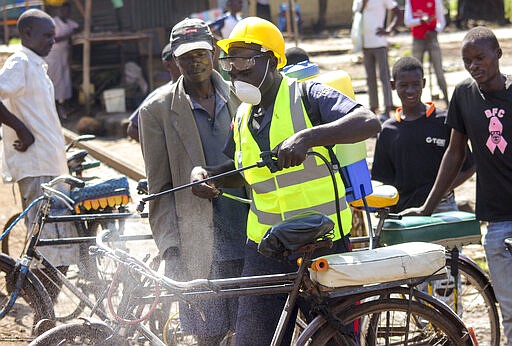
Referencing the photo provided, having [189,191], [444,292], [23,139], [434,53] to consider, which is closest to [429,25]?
[434,53]

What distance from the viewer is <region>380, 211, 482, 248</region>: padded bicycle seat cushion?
5.07 metres

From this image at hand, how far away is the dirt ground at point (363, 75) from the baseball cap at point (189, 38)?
3530 mm

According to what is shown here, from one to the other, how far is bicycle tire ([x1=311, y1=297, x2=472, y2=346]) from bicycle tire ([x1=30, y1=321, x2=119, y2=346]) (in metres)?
0.90

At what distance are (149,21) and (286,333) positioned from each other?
14302 mm

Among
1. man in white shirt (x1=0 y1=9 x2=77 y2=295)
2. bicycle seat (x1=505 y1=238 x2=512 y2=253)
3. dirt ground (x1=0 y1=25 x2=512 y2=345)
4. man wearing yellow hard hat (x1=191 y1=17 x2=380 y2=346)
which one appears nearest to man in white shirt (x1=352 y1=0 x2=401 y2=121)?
dirt ground (x1=0 y1=25 x2=512 y2=345)

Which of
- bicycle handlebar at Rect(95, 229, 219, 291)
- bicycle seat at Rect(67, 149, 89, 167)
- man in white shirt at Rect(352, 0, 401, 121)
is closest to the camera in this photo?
bicycle handlebar at Rect(95, 229, 219, 291)

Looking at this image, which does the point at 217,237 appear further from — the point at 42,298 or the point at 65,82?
the point at 65,82

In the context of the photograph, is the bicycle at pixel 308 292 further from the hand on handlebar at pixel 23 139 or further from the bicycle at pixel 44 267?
the hand on handlebar at pixel 23 139

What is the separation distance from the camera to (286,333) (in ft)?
13.1

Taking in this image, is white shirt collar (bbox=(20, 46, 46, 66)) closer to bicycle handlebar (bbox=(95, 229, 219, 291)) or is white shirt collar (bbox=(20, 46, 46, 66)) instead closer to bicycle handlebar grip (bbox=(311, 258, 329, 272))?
bicycle handlebar (bbox=(95, 229, 219, 291))

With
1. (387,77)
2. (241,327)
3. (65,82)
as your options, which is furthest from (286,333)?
(65,82)

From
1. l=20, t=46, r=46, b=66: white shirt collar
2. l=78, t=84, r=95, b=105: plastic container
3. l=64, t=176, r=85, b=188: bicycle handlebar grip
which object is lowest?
l=78, t=84, r=95, b=105: plastic container

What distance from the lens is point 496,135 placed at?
474 cm

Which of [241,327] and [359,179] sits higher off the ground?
[359,179]
